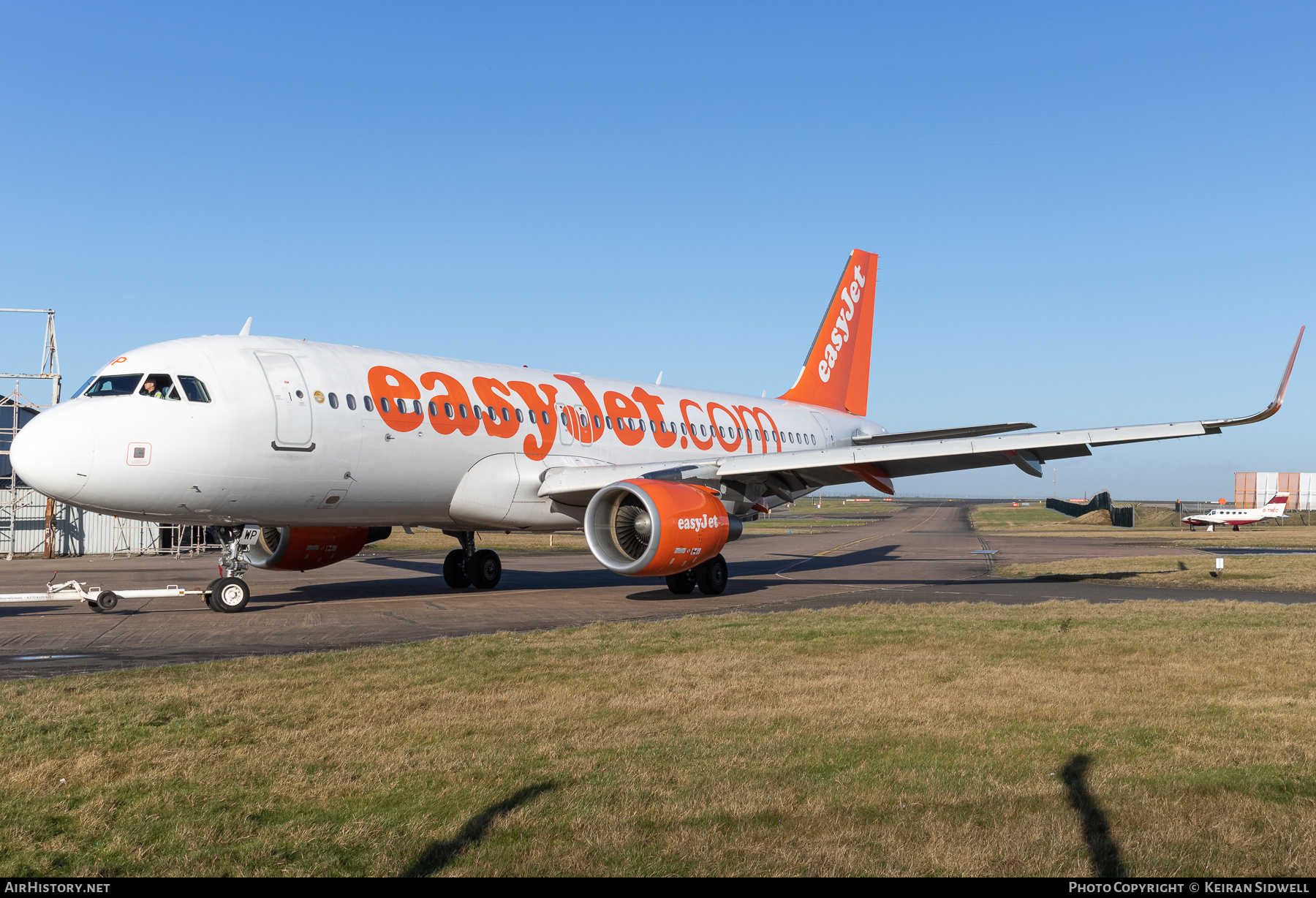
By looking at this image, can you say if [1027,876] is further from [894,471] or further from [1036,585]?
[1036,585]

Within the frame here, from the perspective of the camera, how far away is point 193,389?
14.8 meters

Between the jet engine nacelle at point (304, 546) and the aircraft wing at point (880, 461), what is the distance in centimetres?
423

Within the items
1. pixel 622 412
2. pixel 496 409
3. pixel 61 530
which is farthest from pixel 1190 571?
pixel 61 530

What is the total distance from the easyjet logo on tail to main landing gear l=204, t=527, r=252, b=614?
62.8 ft

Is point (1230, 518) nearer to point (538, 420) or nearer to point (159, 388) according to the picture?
point (538, 420)

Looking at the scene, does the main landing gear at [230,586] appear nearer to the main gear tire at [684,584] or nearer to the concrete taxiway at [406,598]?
the concrete taxiway at [406,598]

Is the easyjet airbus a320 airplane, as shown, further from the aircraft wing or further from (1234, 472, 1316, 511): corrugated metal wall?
(1234, 472, 1316, 511): corrugated metal wall

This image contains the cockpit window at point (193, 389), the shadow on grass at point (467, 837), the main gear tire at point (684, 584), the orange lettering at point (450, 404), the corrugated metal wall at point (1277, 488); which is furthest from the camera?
the corrugated metal wall at point (1277, 488)

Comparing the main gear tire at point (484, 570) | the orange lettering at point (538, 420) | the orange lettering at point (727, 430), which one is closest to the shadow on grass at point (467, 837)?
the orange lettering at point (538, 420)

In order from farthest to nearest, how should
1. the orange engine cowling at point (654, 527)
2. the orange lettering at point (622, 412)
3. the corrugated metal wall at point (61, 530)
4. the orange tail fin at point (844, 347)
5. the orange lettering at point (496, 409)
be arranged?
the corrugated metal wall at point (61, 530) < the orange tail fin at point (844, 347) < the orange lettering at point (622, 412) < the orange lettering at point (496, 409) < the orange engine cowling at point (654, 527)

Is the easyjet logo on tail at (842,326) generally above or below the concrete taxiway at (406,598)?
above

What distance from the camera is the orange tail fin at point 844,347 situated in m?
30.7

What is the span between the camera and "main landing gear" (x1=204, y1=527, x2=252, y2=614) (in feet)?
51.3

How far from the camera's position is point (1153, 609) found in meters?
15.5
